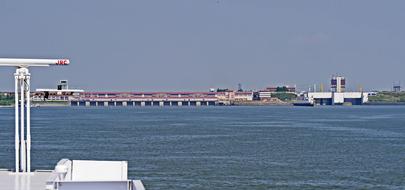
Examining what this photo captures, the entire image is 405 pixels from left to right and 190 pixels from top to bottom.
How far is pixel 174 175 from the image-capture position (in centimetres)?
3347

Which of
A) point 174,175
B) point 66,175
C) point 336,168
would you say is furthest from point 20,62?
point 336,168

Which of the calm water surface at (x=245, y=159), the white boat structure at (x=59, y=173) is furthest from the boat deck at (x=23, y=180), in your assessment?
the calm water surface at (x=245, y=159)

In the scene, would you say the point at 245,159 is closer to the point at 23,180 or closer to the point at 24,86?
the point at 24,86

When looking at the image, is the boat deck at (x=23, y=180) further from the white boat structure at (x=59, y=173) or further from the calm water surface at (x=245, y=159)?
the calm water surface at (x=245, y=159)

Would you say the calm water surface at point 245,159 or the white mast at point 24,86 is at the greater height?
the white mast at point 24,86

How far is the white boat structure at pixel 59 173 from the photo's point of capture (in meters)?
10.2

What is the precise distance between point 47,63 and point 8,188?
2.45 meters

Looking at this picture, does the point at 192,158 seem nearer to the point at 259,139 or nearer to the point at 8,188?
the point at 259,139

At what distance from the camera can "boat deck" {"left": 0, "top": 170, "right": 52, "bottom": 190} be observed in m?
11.5

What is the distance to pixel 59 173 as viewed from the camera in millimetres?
11562

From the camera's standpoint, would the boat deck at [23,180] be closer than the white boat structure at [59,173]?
No

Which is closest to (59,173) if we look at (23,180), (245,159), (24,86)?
(23,180)

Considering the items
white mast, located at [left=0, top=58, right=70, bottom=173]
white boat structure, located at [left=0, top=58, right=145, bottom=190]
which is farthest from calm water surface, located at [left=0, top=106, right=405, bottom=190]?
white boat structure, located at [left=0, top=58, right=145, bottom=190]

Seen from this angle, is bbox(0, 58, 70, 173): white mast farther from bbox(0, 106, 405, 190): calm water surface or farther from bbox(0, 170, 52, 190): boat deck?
bbox(0, 106, 405, 190): calm water surface
